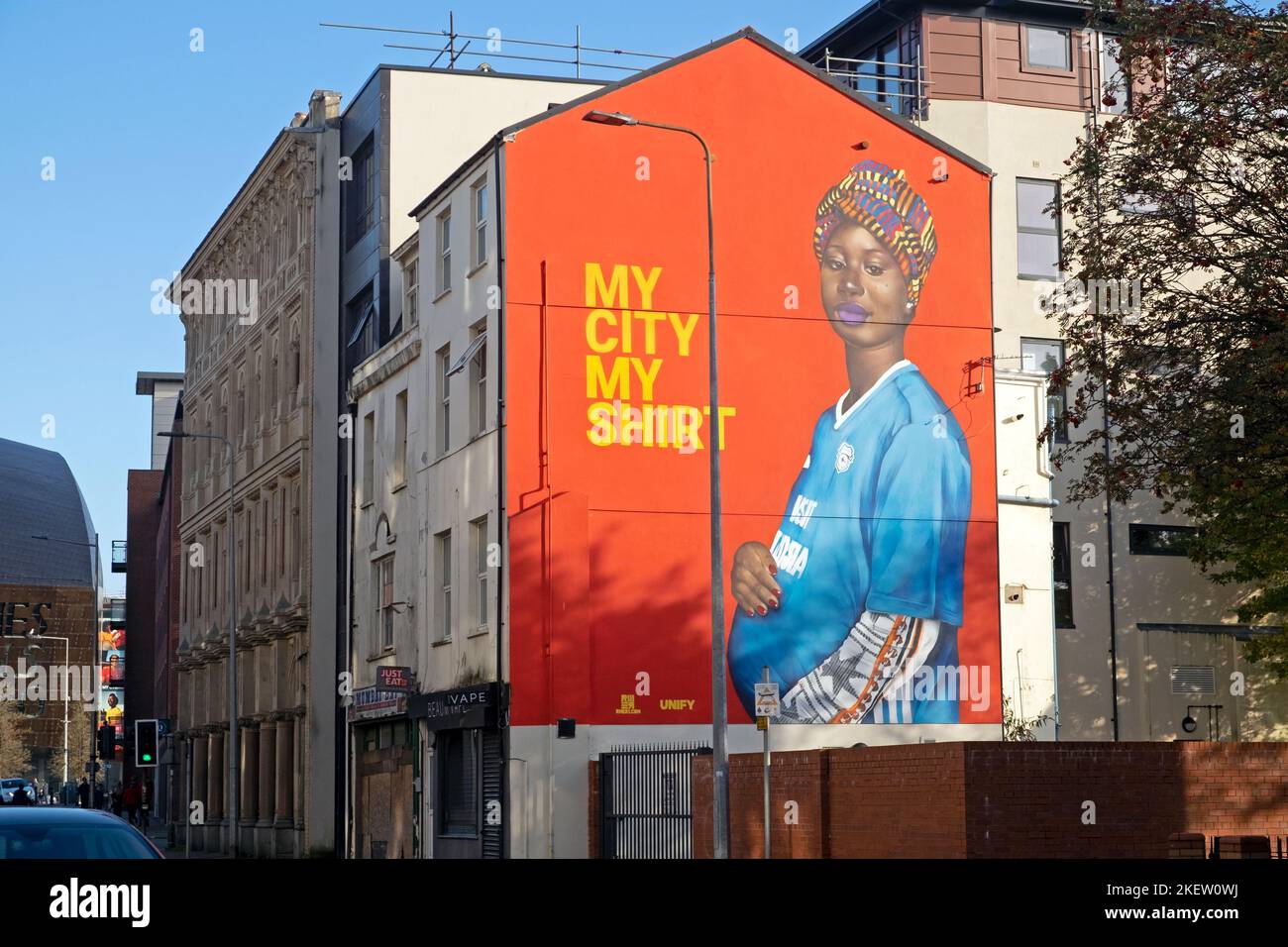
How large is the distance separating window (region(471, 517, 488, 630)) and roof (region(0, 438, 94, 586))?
5271 inches

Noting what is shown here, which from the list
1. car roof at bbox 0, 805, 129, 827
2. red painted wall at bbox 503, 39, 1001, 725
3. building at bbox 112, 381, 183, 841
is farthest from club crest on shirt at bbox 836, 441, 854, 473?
building at bbox 112, 381, 183, 841

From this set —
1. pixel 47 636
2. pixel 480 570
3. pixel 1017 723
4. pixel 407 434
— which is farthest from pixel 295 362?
pixel 47 636

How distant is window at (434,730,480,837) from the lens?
115 ft

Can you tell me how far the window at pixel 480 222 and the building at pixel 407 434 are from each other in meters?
0.05

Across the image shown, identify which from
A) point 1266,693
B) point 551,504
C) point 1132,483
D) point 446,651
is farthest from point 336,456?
point 1132,483

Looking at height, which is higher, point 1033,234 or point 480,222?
point 1033,234

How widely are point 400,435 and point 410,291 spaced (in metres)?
3.20

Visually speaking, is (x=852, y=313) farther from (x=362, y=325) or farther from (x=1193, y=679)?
(x=1193, y=679)

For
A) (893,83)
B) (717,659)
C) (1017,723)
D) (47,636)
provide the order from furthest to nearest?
(47,636) → (893,83) → (1017,723) → (717,659)

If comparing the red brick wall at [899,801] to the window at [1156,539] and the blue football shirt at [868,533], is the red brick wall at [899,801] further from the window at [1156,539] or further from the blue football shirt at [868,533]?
the window at [1156,539]

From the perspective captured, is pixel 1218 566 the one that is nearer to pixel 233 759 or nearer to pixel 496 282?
pixel 496 282

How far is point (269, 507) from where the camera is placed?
56.4 meters

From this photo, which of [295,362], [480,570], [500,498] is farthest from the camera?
[295,362]

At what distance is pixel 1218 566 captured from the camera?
47031mm
